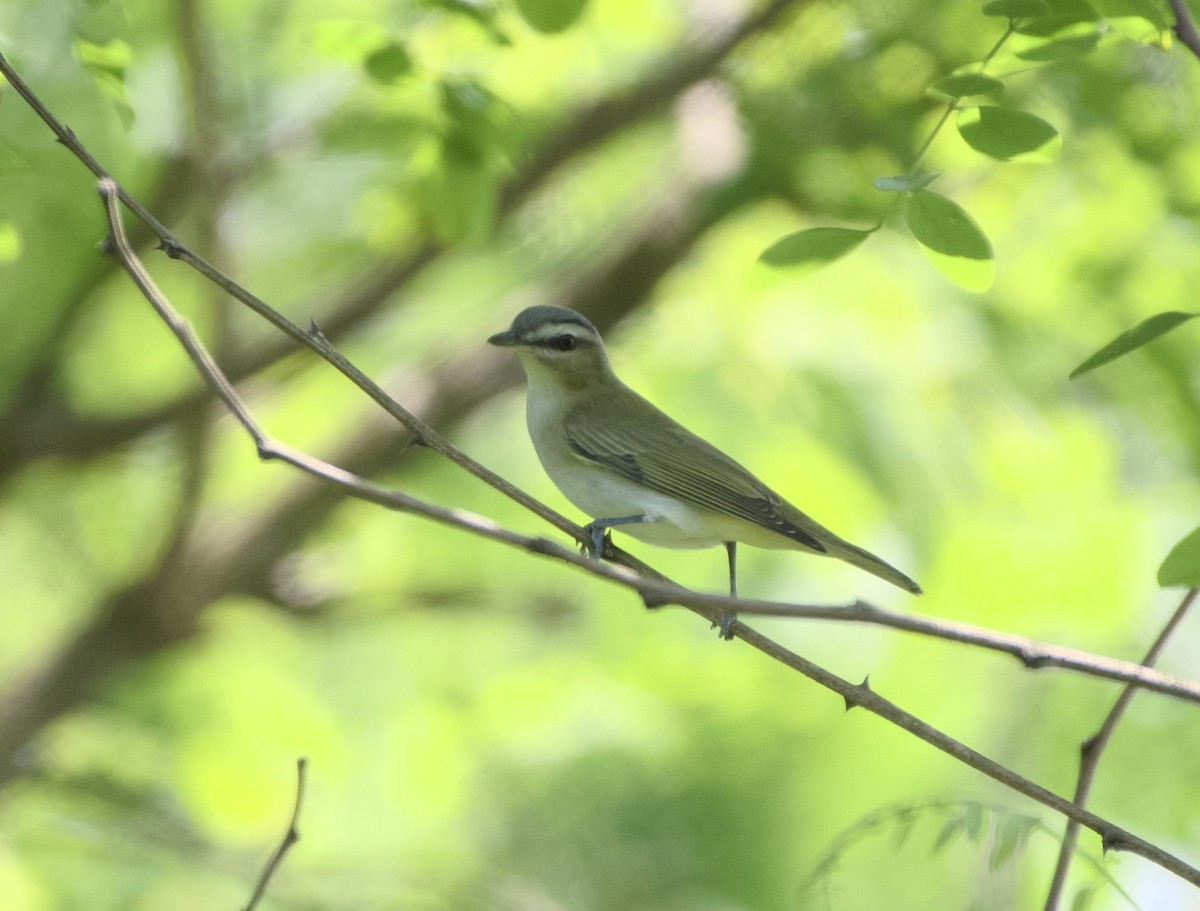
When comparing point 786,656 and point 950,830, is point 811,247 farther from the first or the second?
point 950,830

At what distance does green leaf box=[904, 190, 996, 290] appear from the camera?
1.85 meters

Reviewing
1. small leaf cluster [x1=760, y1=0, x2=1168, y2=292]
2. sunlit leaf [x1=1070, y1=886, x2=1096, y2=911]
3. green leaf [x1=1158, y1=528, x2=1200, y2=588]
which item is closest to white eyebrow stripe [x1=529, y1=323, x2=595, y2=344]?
small leaf cluster [x1=760, y1=0, x2=1168, y2=292]

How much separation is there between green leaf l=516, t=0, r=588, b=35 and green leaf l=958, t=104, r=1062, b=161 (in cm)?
78

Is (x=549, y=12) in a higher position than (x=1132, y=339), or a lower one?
higher

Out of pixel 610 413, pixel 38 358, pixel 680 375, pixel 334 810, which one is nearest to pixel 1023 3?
pixel 610 413

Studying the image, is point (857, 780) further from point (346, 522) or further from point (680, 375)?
point (346, 522)

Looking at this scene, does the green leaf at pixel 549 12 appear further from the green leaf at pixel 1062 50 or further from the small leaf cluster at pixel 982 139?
the green leaf at pixel 1062 50

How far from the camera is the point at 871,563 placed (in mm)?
2975

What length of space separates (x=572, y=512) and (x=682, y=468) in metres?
0.95

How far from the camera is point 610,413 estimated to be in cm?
367

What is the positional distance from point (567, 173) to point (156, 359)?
1.76 meters

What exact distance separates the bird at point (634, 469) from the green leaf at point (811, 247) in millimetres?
1215

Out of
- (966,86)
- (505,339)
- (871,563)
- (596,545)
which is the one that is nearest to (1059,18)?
(966,86)

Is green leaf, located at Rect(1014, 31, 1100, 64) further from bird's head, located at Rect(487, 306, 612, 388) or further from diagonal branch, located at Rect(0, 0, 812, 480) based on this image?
diagonal branch, located at Rect(0, 0, 812, 480)
